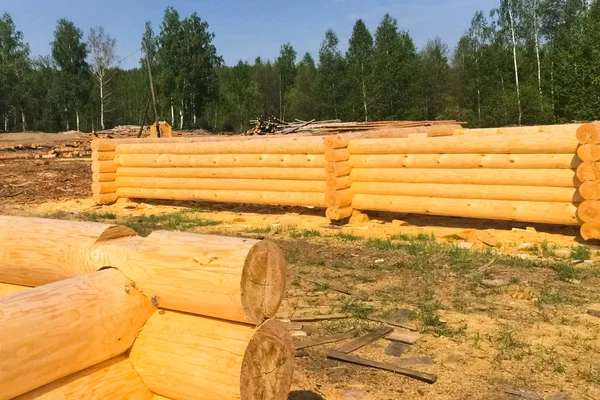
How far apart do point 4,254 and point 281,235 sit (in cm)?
654

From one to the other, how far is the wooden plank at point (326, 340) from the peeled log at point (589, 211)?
4.29 metres

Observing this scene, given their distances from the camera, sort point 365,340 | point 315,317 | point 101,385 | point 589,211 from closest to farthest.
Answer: point 101,385, point 365,340, point 315,317, point 589,211

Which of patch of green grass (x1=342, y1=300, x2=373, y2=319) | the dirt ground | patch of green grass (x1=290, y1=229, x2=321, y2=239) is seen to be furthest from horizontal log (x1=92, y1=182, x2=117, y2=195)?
patch of green grass (x1=342, y1=300, x2=373, y2=319)

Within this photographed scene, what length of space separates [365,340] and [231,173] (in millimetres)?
7224

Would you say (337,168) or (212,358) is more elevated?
(337,168)

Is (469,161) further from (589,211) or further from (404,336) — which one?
(404,336)

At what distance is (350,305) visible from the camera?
5801 millimetres

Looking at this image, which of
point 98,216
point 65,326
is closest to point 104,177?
point 98,216

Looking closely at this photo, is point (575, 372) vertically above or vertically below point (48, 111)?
below

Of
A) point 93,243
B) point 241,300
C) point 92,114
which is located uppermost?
point 92,114

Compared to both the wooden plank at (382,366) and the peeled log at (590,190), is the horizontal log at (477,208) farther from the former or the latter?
the wooden plank at (382,366)

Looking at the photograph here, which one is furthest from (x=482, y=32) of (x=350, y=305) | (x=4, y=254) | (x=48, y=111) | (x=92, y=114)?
(x=4, y=254)

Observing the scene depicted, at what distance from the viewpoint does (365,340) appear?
15.9ft

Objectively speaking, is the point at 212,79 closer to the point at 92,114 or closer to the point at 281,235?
the point at 92,114
